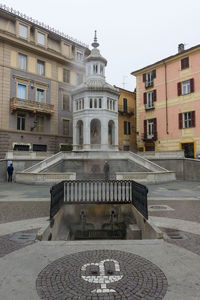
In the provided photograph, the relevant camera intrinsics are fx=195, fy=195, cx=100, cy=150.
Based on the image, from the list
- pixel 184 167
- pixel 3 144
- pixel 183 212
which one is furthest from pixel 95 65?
pixel 183 212

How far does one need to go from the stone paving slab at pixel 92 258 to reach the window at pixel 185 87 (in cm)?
2511

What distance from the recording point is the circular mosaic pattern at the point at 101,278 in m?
2.62

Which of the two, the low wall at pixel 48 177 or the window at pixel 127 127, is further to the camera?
the window at pixel 127 127

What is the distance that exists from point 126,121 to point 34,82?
16818mm

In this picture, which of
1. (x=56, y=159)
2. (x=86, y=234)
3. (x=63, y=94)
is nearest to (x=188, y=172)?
(x=56, y=159)

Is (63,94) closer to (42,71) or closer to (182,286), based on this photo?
(42,71)

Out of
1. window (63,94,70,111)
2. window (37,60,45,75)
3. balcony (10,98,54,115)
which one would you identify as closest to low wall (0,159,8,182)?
balcony (10,98,54,115)

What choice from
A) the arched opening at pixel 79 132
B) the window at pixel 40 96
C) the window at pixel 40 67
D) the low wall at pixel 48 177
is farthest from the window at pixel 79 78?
the low wall at pixel 48 177

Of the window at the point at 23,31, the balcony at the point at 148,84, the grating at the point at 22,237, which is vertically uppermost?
the window at the point at 23,31

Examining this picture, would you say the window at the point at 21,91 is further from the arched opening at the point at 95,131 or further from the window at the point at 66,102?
the arched opening at the point at 95,131

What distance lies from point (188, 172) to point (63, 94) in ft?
69.5

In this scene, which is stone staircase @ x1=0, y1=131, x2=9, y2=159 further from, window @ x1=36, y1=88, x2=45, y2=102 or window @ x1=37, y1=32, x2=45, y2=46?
window @ x1=37, y1=32, x2=45, y2=46

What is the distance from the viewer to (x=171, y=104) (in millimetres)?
27125

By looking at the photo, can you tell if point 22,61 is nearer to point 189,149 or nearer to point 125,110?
point 125,110
